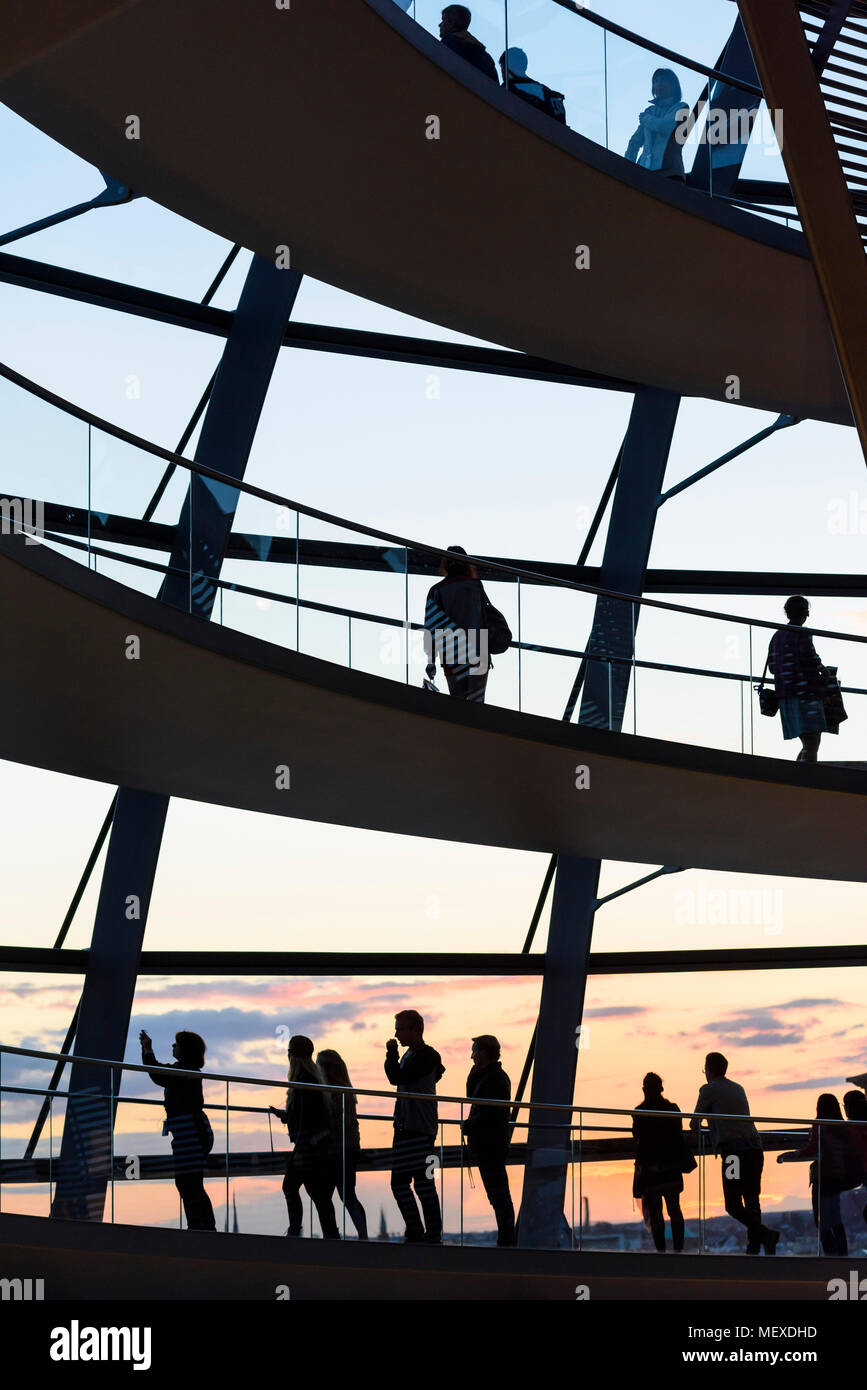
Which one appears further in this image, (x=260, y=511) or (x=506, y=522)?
(x=506, y=522)

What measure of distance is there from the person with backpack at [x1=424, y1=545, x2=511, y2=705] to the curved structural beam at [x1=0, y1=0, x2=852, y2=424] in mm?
2376

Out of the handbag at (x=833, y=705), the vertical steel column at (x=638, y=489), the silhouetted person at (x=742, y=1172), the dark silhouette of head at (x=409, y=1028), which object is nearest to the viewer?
the dark silhouette of head at (x=409, y=1028)

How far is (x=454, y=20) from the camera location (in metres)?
13.2

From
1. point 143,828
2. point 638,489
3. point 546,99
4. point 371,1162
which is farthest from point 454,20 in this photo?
point 371,1162

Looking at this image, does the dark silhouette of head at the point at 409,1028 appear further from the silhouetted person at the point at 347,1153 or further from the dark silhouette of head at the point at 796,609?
the dark silhouette of head at the point at 796,609

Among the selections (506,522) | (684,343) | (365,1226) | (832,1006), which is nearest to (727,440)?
(506,522)

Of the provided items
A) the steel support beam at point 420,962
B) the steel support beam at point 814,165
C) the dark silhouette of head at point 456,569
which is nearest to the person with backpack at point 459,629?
the dark silhouette of head at point 456,569

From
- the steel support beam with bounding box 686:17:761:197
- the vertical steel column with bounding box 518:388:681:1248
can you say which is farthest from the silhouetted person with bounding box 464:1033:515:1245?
the steel support beam with bounding box 686:17:761:197

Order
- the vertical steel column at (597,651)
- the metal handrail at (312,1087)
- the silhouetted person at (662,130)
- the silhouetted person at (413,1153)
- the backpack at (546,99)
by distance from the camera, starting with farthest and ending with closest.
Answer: the vertical steel column at (597,651) → the silhouetted person at (662,130) → the backpack at (546,99) → the silhouetted person at (413,1153) → the metal handrail at (312,1087)

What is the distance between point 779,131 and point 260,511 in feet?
15.1

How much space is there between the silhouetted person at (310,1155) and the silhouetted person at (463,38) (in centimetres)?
759

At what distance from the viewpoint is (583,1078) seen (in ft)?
58.4

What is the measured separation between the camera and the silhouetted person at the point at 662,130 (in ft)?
48.3

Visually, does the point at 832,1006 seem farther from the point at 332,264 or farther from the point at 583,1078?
the point at 332,264
